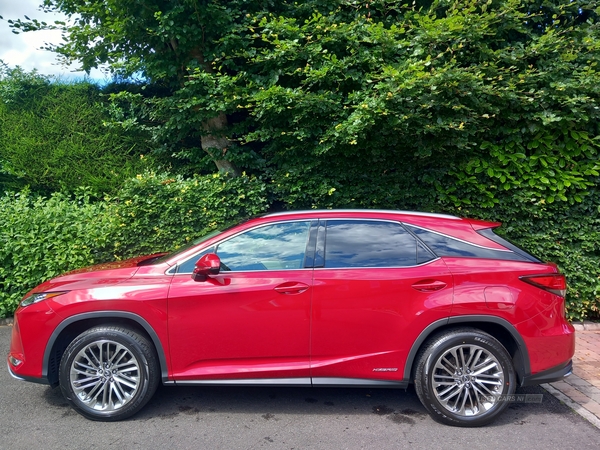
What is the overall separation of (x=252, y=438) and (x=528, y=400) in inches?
92.4

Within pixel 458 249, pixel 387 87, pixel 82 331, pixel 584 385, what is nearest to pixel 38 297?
pixel 82 331

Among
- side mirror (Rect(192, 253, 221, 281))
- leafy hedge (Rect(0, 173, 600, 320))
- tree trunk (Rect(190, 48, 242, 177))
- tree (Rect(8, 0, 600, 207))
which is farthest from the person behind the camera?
tree trunk (Rect(190, 48, 242, 177))

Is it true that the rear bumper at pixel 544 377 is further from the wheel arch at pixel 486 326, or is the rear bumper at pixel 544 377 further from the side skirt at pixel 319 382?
the side skirt at pixel 319 382

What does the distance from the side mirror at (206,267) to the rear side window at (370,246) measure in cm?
88

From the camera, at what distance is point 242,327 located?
3.62 metres

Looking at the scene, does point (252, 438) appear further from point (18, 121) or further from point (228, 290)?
point (18, 121)

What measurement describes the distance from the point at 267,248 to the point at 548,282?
89.2 inches

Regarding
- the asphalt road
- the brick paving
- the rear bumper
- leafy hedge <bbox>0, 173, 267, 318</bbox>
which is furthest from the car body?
leafy hedge <bbox>0, 173, 267, 318</bbox>

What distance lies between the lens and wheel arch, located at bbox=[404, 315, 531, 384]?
3.58 m

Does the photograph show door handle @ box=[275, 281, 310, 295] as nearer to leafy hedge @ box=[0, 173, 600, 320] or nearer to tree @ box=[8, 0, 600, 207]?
tree @ box=[8, 0, 600, 207]

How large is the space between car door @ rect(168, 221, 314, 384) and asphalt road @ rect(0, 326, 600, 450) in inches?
15.1

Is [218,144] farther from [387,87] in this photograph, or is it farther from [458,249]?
[458,249]

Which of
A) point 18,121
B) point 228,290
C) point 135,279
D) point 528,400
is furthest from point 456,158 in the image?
point 18,121

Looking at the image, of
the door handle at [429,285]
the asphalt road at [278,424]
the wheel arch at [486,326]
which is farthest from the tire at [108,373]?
the door handle at [429,285]
